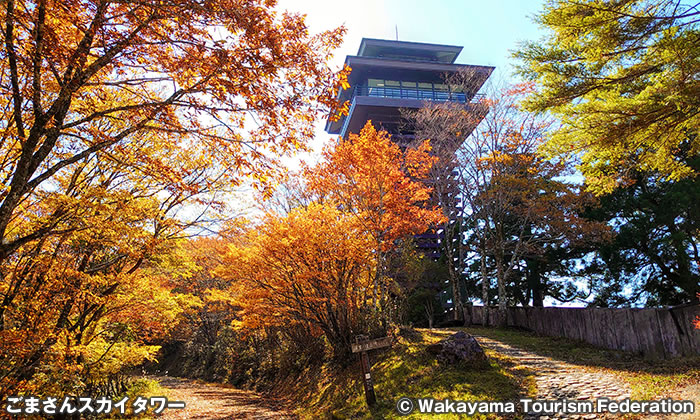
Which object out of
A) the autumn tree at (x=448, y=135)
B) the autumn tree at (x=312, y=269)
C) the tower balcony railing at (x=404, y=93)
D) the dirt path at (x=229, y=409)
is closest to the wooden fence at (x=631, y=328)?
the autumn tree at (x=448, y=135)

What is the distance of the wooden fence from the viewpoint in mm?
8117

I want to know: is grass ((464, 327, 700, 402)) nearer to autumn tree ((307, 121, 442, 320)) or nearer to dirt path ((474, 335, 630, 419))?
dirt path ((474, 335, 630, 419))

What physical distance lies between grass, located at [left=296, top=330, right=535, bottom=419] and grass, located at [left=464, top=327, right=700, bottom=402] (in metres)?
1.69

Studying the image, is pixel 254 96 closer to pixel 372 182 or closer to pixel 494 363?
pixel 372 182

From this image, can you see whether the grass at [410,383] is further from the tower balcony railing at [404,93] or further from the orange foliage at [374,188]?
the tower balcony railing at [404,93]

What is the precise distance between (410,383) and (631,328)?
5.90 metres

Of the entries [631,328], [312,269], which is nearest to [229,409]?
[312,269]

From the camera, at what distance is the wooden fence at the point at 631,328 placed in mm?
8117

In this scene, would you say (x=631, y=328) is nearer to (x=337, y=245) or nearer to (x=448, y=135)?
(x=337, y=245)

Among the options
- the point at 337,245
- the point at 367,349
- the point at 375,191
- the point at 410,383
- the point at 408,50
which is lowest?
the point at 410,383

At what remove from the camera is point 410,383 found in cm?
852

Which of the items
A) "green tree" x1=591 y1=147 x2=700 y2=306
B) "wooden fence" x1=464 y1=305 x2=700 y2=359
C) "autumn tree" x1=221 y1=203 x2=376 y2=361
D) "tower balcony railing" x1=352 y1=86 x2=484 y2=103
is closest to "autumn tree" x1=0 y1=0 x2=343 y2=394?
"autumn tree" x1=221 y1=203 x2=376 y2=361

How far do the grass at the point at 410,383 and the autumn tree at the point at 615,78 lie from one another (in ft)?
15.5

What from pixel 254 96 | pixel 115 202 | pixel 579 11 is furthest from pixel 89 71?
pixel 579 11
